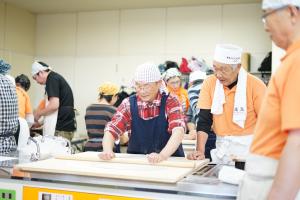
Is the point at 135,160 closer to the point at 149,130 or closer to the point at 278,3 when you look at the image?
the point at 149,130

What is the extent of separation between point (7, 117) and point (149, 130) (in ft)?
2.56

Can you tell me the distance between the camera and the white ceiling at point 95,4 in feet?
16.4

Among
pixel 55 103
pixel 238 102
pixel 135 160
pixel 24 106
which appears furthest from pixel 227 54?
pixel 24 106

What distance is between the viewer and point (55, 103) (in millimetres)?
3527

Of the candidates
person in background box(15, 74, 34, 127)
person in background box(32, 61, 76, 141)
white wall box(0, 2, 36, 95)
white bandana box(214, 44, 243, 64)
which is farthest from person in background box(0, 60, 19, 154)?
white wall box(0, 2, 36, 95)

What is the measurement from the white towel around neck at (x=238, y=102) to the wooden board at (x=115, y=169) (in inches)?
14.7

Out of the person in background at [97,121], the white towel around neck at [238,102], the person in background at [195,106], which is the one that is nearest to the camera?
the white towel around neck at [238,102]

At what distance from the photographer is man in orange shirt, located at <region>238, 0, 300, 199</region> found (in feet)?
2.90

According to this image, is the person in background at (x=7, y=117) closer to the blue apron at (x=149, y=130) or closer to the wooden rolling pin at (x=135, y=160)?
the wooden rolling pin at (x=135, y=160)

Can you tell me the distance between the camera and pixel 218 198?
4.15ft

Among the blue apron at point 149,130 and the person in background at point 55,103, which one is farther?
the person in background at point 55,103

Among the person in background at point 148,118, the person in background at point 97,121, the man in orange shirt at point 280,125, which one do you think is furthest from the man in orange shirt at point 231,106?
the person in background at point 97,121

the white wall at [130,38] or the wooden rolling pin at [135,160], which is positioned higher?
the white wall at [130,38]

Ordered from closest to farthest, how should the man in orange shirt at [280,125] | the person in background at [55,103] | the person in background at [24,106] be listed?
the man in orange shirt at [280,125]
the person in background at [24,106]
the person in background at [55,103]
